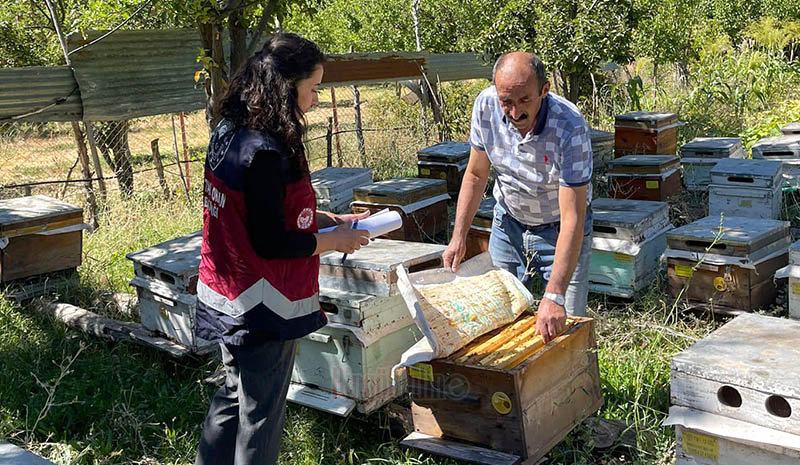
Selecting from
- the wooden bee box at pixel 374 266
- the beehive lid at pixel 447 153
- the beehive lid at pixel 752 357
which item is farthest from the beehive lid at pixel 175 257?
the beehive lid at pixel 447 153

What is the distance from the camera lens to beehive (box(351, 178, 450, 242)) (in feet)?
19.7

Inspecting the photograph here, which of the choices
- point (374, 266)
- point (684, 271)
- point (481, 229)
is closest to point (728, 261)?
point (684, 271)

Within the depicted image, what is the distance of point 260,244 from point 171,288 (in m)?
1.95

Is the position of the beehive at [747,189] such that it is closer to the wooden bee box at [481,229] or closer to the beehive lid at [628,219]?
the beehive lid at [628,219]

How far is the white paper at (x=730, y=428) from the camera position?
2473 mm

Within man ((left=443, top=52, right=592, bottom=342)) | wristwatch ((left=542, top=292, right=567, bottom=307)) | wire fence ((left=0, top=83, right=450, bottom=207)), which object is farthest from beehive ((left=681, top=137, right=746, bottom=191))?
wristwatch ((left=542, top=292, right=567, bottom=307))

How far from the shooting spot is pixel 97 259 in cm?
641

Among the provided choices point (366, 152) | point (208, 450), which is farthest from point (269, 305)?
point (366, 152)

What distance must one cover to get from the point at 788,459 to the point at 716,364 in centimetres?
36

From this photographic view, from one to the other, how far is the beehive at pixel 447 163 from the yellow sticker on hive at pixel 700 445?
4683 millimetres

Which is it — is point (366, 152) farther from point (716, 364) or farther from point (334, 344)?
point (716, 364)

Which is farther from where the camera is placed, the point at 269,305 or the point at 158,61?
the point at 158,61

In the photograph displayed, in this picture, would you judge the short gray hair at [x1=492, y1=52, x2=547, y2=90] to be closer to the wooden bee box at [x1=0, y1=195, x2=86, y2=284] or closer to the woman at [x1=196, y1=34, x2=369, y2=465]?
the woman at [x1=196, y1=34, x2=369, y2=465]

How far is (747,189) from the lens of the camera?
624cm
